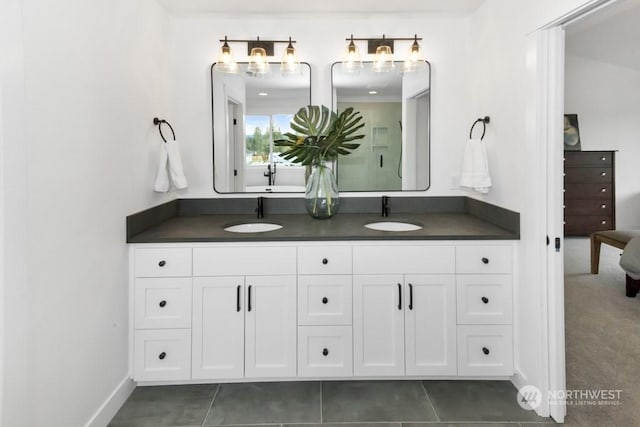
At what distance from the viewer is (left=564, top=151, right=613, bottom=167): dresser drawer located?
19.5ft

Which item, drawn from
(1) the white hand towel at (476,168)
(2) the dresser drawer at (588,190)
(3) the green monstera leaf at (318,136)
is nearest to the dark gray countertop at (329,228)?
(1) the white hand towel at (476,168)

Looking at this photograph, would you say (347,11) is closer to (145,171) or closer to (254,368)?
(145,171)

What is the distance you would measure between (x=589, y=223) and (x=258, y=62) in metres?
5.58

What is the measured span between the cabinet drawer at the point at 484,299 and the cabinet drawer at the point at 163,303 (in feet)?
4.70

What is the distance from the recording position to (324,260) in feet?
7.04

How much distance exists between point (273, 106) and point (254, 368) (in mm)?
1674

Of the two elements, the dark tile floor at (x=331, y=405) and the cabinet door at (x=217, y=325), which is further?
the cabinet door at (x=217, y=325)

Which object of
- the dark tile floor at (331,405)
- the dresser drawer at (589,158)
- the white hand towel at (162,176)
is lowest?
the dark tile floor at (331,405)

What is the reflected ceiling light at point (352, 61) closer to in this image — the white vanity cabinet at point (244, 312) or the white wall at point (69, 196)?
the white wall at point (69, 196)

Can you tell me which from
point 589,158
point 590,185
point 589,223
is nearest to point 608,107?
point 589,158

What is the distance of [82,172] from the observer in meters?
1.66

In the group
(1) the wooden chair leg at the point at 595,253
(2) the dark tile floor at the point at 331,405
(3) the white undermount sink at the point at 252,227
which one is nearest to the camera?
(2) the dark tile floor at the point at 331,405

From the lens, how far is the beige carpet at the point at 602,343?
1.97 m

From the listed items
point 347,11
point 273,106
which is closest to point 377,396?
point 273,106
